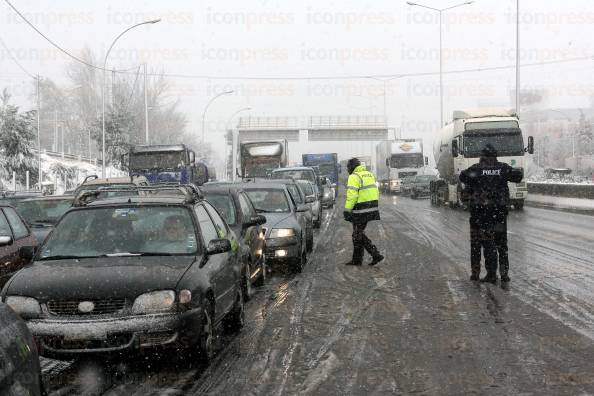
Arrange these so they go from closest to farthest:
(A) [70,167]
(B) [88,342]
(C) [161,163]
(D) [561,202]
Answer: (B) [88,342]
(C) [161,163]
(D) [561,202]
(A) [70,167]

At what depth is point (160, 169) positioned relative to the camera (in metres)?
31.7

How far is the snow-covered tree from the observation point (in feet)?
149

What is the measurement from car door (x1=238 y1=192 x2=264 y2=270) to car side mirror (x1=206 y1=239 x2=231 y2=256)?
2.67 meters

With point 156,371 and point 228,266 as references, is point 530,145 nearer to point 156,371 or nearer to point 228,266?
point 228,266

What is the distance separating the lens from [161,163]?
31844 millimetres

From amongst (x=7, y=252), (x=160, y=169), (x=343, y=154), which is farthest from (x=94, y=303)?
(x=343, y=154)

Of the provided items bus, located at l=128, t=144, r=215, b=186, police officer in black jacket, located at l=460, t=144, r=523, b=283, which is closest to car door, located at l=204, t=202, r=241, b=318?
police officer in black jacket, located at l=460, t=144, r=523, b=283

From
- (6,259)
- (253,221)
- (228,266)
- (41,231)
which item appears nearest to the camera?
(228,266)

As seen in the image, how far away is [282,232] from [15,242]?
→ 4.52 meters

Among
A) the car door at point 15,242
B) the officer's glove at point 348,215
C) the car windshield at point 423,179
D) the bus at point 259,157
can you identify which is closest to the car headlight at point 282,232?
the officer's glove at point 348,215

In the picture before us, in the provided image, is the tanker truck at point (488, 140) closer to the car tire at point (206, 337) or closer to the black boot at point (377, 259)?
the black boot at point (377, 259)

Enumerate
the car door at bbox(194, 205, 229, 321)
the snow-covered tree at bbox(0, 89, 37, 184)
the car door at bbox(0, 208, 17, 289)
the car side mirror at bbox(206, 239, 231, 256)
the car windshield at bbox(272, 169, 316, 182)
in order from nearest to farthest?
the car door at bbox(194, 205, 229, 321) < the car side mirror at bbox(206, 239, 231, 256) < the car door at bbox(0, 208, 17, 289) < the car windshield at bbox(272, 169, 316, 182) < the snow-covered tree at bbox(0, 89, 37, 184)

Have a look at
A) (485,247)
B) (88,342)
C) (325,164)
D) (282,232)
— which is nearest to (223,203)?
(282,232)

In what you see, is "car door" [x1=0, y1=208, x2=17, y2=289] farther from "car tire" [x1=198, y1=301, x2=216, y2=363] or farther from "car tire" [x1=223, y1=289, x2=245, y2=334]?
"car tire" [x1=198, y1=301, x2=216, y2=363]
